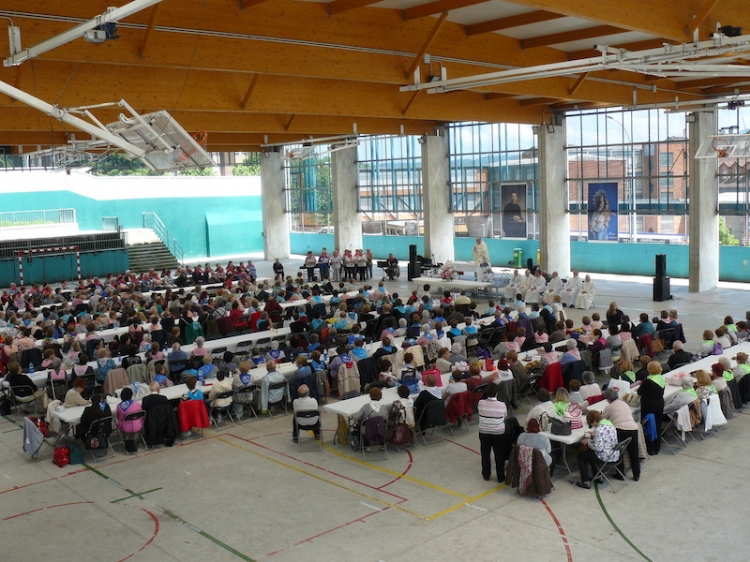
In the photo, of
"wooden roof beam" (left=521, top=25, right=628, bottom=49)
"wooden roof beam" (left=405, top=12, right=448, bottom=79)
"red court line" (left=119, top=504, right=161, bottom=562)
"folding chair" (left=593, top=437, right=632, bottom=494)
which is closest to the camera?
"red court line" (left=119, top=504, right=161, bottom=562)

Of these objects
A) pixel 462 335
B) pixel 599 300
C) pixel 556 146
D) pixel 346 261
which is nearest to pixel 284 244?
pixel 346 261

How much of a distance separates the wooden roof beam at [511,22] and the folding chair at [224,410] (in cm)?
779

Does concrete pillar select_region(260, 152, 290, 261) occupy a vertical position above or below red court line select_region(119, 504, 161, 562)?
above

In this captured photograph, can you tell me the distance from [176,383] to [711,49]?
10132mm

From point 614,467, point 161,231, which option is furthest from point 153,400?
point 161,231

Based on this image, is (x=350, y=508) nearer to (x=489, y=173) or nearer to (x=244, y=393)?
(x=244, y=393)

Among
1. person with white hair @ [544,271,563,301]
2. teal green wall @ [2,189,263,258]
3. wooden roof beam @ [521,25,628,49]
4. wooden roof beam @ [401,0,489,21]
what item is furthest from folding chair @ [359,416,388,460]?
teal green wall @ [2,189,263,258]

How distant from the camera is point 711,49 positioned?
11961mm

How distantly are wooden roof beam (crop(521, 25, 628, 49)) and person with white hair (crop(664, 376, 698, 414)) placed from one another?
6.84 metres

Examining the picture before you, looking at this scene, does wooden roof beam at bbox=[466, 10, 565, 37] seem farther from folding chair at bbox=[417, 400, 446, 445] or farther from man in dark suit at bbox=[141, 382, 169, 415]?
man in dark suit at bbox=[141, 382, 169, 415]

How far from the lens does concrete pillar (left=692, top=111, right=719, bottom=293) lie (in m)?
23.2

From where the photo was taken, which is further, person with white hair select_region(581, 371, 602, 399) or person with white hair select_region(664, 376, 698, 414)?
person with white hair select_region(581, 371, 602, 399)

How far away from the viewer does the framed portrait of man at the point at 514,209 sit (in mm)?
31406

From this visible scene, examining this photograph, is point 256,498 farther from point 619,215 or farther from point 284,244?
point 284,244
